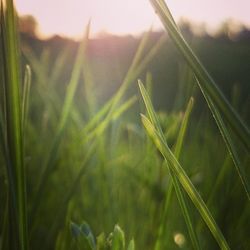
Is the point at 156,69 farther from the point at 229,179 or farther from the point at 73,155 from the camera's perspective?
the point at 229,179

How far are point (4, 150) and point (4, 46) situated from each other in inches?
2.8

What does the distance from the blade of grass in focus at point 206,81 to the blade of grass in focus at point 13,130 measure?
0.25ft

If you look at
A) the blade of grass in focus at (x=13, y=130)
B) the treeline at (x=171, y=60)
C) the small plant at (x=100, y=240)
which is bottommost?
the treeline at (x=171, y=60)

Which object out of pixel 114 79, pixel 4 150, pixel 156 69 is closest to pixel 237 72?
pixel 156 69

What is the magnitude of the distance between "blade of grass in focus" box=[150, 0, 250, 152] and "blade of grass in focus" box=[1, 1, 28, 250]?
0.08m

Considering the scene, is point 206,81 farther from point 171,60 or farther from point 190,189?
point 171,60

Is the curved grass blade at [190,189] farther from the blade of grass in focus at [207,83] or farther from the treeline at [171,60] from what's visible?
the treeline at [171,60]

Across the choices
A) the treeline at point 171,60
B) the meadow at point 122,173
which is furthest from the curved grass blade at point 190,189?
the treeline at point 171,60

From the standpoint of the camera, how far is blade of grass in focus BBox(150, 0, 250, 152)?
0.27m

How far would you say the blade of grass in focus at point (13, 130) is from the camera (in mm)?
269

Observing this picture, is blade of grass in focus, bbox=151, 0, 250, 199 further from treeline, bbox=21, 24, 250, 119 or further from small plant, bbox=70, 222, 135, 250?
treeline, bbox=21, 24, 250, 119

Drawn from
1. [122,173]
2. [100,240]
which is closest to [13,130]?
[100,240]

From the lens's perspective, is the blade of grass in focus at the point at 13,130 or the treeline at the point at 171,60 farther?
the treeline at the point at 171,60

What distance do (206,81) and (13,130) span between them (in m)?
0.11
